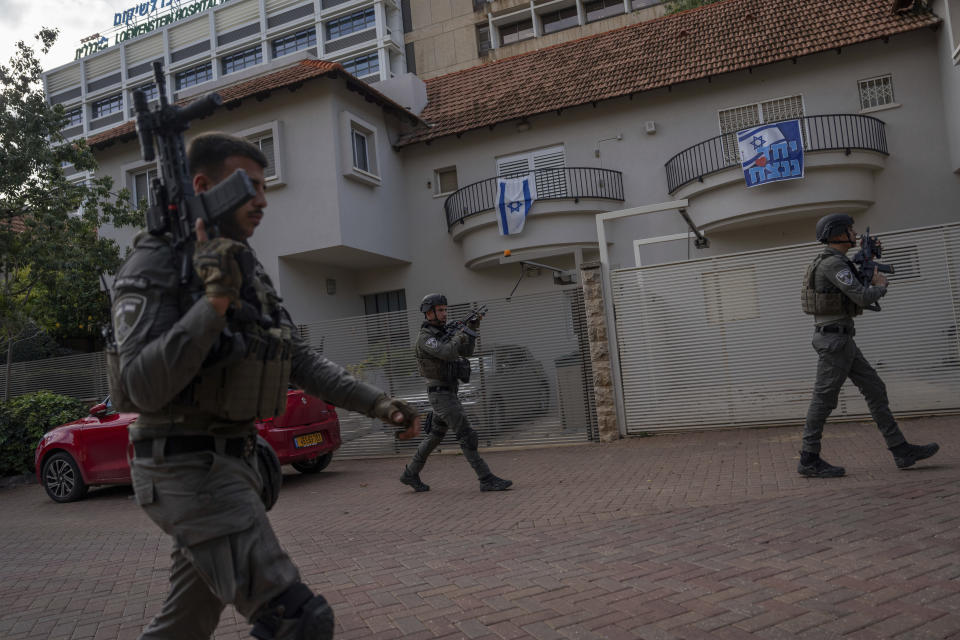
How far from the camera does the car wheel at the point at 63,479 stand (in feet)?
32.8

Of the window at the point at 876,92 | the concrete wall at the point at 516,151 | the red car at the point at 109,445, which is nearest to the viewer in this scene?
the red car at the point at 109,445

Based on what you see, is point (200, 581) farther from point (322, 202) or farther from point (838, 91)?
point (838, 91)

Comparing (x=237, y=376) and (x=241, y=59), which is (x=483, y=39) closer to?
(x=241, y=59)

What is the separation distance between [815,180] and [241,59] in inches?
1965

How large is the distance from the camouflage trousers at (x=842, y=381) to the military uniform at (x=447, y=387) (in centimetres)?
319

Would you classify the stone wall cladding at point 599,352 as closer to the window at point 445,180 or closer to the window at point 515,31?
the window at point 445,180

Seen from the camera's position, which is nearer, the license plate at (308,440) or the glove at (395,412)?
the glove at (395,412)

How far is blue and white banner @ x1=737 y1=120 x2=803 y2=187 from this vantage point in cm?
1527

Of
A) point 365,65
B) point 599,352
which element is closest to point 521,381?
point 599,352

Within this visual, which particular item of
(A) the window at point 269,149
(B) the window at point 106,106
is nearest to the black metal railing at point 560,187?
(A) the window at point 269,149

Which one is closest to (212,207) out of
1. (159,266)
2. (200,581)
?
(159,266)

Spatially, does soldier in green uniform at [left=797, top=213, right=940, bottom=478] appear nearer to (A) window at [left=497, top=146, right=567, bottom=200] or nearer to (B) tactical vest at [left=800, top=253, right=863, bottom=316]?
(B) tactical vest at [left=800, top=253, right=863, bottom=316]

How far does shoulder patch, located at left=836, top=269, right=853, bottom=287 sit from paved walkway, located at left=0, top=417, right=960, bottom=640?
1671mm

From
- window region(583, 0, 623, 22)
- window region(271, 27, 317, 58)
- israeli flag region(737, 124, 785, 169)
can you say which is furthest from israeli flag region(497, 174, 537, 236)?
window region(271, 27, 317, 58)
